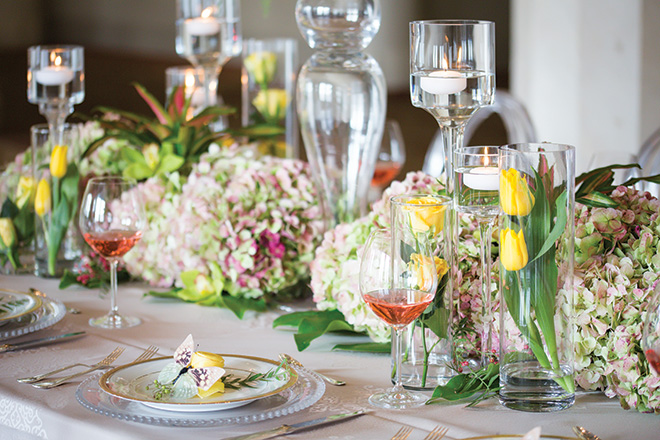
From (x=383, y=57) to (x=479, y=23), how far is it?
274 inches

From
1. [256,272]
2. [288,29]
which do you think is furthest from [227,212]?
[288,29]

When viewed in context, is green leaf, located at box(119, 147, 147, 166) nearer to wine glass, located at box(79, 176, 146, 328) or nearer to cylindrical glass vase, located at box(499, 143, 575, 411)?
wine glass, located at box(79, 176, 146, 328)

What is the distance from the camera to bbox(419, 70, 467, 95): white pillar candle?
1.13 meters

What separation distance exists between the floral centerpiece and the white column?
1.78 meters

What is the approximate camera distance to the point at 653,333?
0.84 m

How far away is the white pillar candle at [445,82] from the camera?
3.71 feet

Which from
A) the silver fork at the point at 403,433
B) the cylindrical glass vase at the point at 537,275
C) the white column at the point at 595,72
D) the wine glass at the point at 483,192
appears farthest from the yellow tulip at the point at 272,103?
the silver fork at the point at 403,433

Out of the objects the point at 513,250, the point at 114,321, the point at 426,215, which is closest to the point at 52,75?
the point at 114,321

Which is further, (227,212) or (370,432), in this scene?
(227,212)

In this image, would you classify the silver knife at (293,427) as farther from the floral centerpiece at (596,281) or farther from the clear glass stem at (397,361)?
the floral centerpiece at (596,281)

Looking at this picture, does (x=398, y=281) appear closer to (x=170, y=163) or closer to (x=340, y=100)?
(x=340, y=100)

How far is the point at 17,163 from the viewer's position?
1937mm

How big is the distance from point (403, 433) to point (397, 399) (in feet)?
0.32

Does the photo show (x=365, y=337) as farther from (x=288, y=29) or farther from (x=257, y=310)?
(x=288, y=29)
